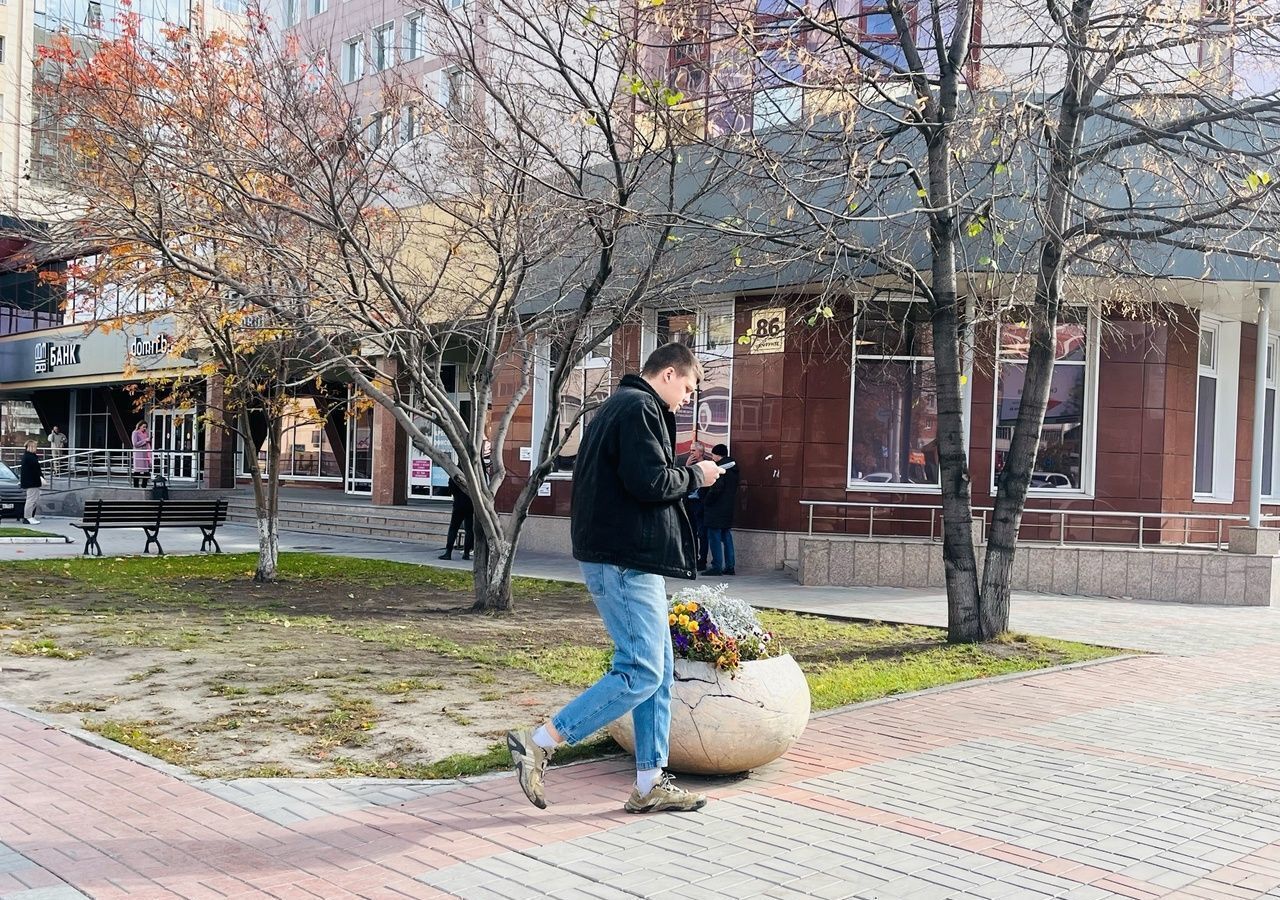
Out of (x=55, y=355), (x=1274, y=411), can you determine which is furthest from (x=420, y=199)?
(x=55, y=355)

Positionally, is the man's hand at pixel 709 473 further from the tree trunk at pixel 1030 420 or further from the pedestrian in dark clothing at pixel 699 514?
the pedestrian in dark clothing at pixel 699 514

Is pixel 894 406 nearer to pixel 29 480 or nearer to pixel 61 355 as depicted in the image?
pixel 29 480

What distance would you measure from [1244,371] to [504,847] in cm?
1923

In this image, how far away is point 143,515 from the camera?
59.0 feet

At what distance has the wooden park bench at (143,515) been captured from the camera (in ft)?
57.7

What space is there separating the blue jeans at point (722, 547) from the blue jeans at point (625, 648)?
40.9ft

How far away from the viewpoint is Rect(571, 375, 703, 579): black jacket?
4.97m

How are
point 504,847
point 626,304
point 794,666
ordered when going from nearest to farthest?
1. point 504,847
2. point 794,666
3. point 626,304

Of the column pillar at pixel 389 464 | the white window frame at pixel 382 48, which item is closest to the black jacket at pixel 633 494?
the white window frame at pixel 382 48

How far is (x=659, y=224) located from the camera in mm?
9562

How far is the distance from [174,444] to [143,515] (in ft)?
75.2

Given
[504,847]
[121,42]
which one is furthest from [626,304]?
[121,42]

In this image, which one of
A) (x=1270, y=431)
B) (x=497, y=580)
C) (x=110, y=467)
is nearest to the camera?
(x=497, y=580)

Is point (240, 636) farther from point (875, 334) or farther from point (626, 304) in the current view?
point (875, 334)
